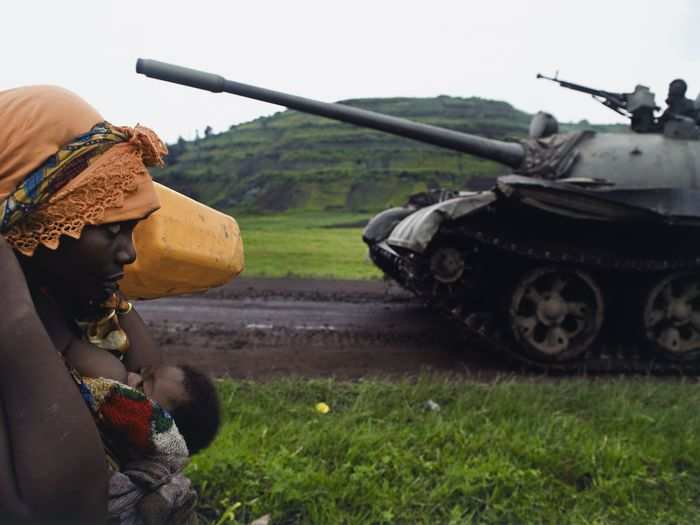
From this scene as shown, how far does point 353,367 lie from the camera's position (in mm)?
5969

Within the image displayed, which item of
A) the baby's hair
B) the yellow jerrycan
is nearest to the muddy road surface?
the yellow jerrycan

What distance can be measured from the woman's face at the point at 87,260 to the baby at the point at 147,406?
15 centimetres

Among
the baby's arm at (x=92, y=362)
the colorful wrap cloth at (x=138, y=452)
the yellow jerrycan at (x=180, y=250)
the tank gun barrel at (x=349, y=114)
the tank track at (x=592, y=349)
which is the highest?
the tank gun barrel at (x=349, y=114)

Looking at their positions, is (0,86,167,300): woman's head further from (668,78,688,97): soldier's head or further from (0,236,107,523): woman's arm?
(668,78,688,97): soldier's head

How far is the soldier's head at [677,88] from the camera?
26.6 feet

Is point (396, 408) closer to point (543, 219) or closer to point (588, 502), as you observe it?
point (588, 502)

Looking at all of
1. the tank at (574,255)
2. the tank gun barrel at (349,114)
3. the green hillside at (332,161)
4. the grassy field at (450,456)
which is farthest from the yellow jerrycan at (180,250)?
the green hillside at (332,161)

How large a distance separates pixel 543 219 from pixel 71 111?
582cm

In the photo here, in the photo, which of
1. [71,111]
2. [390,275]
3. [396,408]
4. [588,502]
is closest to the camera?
[71,111]

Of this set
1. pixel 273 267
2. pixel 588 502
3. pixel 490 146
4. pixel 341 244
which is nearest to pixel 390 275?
pixel 490 146

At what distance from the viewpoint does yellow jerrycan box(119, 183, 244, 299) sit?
153 centimetres

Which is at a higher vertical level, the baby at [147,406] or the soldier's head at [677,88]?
the soldier's head at [677,88]

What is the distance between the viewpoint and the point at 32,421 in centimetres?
104

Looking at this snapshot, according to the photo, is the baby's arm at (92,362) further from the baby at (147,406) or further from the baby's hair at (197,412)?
the baby's hair at (197,412)
